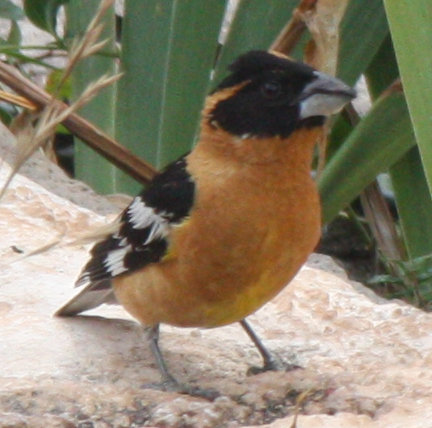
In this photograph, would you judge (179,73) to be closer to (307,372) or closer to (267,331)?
(267,331)

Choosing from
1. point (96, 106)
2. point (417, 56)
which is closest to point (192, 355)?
point (417, 56)

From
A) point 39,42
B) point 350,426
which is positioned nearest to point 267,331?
point 350,426

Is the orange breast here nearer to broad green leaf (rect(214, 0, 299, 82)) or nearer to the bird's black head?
the bird's black head

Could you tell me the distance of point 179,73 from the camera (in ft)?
14.8

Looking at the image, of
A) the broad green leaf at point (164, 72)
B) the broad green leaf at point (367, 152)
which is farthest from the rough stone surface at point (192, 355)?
the broad green leaf at point (164, 72)

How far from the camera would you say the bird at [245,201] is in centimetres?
295

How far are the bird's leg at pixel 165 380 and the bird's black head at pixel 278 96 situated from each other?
25.4 inches

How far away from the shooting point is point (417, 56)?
8.86ft

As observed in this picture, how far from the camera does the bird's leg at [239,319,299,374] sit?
3.10 meters

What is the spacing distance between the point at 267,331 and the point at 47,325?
2.25 ft

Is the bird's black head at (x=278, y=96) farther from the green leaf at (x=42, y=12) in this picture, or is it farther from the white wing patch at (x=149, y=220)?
the green leaf at (x=42, y=12)

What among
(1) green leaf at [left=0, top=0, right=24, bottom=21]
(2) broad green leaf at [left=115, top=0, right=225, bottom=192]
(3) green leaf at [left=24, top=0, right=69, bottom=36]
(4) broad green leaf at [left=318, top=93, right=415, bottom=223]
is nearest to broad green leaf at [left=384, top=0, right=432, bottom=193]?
(4) broad green leaf at [left=318, top=93, right=415, bottom=223]

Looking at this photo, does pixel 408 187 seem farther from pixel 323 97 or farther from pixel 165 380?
pixel 165 380

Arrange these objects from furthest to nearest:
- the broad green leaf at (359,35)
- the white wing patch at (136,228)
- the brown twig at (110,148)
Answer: the brown twig at (110,148) → the broad green leaf at (359,35) → the white wing patch at (136,228)
